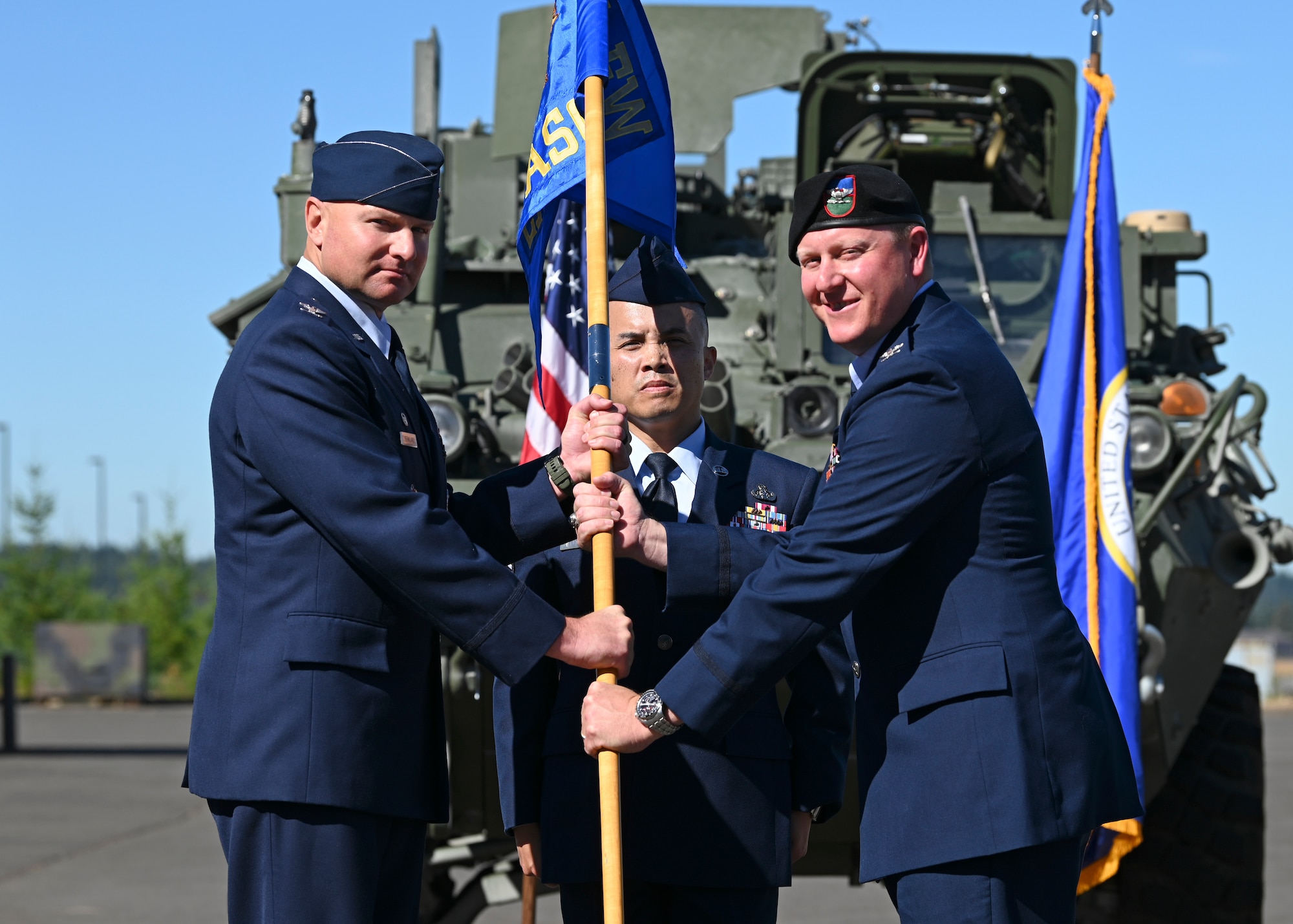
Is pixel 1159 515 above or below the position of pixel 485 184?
below

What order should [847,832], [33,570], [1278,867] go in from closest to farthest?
[847,832], [1278,867], [33,570]

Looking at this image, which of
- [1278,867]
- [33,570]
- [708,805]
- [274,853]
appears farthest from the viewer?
[33,570]

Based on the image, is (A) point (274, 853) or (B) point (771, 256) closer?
(A) point (274, 853)

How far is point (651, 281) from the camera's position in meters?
3.72

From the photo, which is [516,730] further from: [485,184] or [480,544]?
[485,184]

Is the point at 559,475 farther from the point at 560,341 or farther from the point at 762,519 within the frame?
the point at 560,341

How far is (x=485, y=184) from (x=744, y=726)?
5373 mm

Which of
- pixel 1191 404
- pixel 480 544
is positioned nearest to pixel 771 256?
pixel 1191 404

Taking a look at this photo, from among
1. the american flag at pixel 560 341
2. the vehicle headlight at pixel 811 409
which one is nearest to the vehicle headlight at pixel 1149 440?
the vehicle headlight at pixel 811 409

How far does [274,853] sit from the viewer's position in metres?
2.92

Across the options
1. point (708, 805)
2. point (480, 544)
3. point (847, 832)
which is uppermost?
point (480, 544)

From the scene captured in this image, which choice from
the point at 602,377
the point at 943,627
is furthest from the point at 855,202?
the point at 943,627

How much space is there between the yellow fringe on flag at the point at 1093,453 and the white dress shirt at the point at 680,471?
205cm

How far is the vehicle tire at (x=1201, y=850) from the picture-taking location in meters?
6.11
